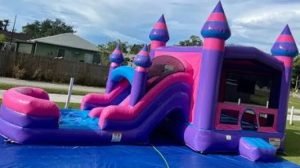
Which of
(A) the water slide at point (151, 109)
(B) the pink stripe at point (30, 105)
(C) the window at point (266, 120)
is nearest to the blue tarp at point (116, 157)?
(A) the water slide at point (151, 109)

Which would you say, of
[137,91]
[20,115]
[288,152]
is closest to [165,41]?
[137,91]

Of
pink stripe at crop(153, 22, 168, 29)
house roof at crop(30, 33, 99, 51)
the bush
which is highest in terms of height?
house roof at crop(30, 33, 99, 51)

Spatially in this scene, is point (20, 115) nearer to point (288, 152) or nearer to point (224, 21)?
point (224, 21)

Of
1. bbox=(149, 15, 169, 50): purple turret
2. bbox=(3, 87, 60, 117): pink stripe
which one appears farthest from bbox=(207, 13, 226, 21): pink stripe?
bbox=(3, 87, 60, 117): pink stripe

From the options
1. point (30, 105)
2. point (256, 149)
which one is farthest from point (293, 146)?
point (30, 105)

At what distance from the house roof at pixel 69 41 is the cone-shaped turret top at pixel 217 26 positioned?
98.0 feet

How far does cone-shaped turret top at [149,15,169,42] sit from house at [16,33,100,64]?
82.9 ft

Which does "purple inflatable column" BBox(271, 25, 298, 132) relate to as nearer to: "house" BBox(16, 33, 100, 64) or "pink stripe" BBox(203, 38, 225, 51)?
"pink stripe" BBox(203, 38, 225, 51)

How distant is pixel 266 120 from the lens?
10.5 m

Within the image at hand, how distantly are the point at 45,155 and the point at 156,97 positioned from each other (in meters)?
3.08

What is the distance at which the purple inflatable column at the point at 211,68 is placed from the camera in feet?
29.7

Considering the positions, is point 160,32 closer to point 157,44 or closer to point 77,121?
point 157,44

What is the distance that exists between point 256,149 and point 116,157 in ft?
10.6

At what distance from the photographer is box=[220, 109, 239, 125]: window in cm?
977
